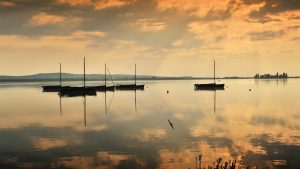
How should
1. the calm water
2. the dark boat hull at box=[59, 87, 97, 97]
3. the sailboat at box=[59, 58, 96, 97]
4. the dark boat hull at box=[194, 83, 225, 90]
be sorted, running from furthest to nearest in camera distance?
the dark boat hull at box=[194, 83, 225, 90], the sailboat at box=[59, 58, 96, 97], the dark boat hull at box=[59, 87, 97, 97], the calm water

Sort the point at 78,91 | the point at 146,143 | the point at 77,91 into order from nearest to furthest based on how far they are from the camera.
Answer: the point at 146,143
the point at 78,91
the point at 77,91

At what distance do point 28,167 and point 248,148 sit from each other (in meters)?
14.6

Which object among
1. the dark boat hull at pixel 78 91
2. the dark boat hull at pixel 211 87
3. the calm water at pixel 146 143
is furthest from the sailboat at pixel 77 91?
the calm water at pixel 146 143

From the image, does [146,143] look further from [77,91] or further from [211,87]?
[211,87]

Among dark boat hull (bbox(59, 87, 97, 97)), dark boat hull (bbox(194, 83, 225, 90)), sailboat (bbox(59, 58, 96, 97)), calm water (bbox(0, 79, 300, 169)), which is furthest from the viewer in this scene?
dark boat hull (bbox(194, 83, 225, 90))

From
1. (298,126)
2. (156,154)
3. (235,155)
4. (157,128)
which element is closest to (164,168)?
(156,154)

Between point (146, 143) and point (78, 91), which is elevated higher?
point (78, 91)

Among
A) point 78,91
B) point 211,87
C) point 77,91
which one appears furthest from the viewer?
point 211,87

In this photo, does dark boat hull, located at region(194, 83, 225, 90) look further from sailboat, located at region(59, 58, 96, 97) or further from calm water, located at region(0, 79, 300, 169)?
calm water, located at region(0, 79, 300, 169)

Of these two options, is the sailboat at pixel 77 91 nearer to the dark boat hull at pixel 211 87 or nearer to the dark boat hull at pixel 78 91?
the dark boat hull at pixel 78 91

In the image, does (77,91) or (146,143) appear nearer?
(146,143)

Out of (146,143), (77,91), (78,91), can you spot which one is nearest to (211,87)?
(78,91)

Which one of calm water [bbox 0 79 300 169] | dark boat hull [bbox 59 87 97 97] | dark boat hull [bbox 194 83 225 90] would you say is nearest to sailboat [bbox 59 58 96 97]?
dark boat hull [bbox 59 87 97 97]

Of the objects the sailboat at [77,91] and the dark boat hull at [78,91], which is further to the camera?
the sailboat at [77,91]
